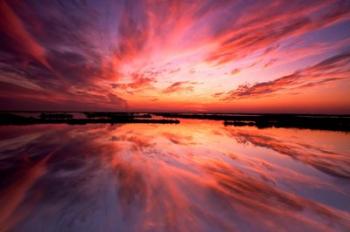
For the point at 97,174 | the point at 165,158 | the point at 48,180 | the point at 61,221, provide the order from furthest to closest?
the point at 165,158
the point at 97,174
the point at 48,180
the point at 61,221

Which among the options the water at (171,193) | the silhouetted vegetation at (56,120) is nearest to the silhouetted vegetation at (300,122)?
the silhouetted vegetation at (56,120)

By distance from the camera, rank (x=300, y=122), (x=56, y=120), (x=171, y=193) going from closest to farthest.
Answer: (x=171, y=193) < (x=56, y=120) < (x=300, y=122)

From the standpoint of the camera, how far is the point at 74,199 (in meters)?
6.88

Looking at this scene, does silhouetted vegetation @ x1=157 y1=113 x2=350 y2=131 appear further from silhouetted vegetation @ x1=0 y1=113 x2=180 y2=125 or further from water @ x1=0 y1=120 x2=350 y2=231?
water @ x1=0 y1=120 x2=350 y2=231

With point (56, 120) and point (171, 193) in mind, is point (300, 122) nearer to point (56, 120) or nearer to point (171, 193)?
point (171, 193)

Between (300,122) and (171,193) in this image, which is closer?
(171,193)

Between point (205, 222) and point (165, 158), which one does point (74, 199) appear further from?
point (165, 158)

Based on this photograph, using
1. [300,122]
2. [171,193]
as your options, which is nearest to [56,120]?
[171,193]

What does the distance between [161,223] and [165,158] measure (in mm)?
7736

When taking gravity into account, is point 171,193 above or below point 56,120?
below

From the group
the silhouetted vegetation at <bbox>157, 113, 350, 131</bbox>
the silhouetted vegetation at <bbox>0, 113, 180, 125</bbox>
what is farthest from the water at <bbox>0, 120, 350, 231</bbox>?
the silhouetted vegetation at <bbox>0, 113, 180, 125</bbox>

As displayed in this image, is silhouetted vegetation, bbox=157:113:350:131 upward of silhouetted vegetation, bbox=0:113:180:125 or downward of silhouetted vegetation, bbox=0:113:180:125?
downward

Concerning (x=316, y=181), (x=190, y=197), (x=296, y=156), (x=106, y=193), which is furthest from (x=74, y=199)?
(x=296, y=156)

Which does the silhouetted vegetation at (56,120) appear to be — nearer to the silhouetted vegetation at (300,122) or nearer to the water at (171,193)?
the silhouetted vegetation at (300,122)
